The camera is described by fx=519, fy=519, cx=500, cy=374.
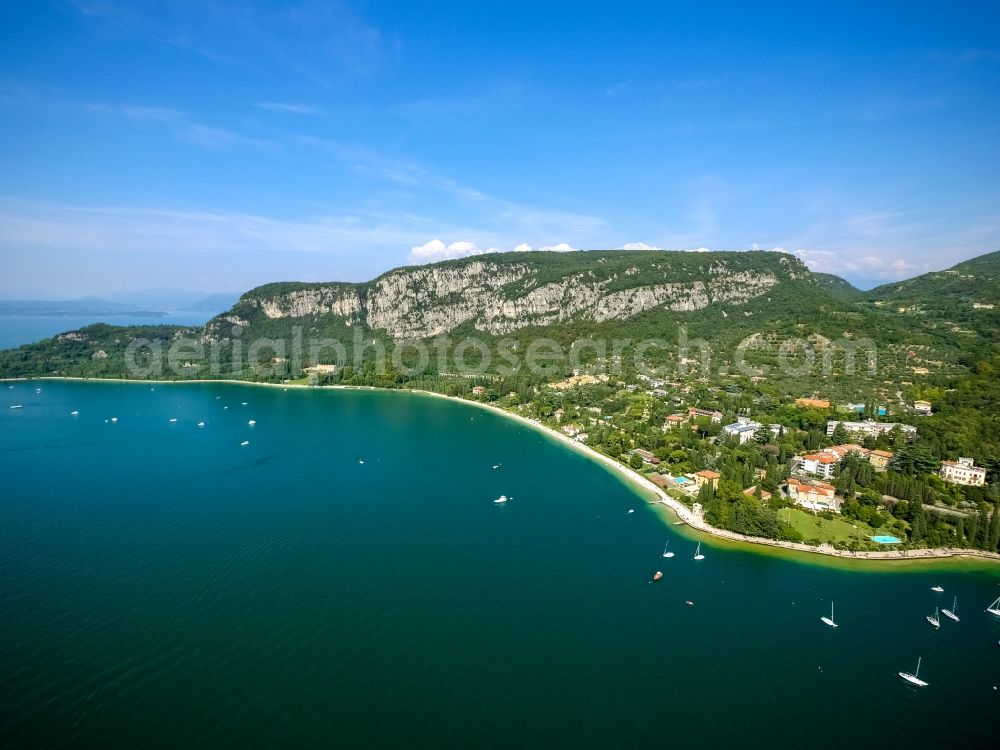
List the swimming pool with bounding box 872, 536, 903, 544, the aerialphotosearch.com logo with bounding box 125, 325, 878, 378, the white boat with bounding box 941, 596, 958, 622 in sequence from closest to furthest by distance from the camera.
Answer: the white boat with bounding box 941, 596, 958, 622 < the swimming pool with bounding box 872, 536, 903, 544 < the aerialphotosearch.com logo with bounding box 125, 325, 878, 378

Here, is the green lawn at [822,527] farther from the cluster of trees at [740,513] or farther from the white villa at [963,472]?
the white villa at [963,472]

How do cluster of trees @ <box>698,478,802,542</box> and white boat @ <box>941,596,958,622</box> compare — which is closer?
white boat @ <box>941,596,958,622</box>

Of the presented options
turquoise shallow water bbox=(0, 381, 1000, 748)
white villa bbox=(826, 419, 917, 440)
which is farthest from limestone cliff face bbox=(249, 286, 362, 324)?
white villa bbox=(826, 419, 917, 440)

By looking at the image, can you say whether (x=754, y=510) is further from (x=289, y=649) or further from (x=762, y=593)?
(x=289, y=649)

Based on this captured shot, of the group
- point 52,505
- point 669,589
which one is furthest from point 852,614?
point 52,505

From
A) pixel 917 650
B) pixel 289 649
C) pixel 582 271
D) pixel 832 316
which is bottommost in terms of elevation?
pixel 917 650

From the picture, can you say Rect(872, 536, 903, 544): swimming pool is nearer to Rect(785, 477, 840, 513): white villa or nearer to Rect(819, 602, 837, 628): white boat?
Rect(785, 477, 840, 513): white villa

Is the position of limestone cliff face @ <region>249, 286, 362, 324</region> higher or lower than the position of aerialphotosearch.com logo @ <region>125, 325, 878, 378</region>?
higher
